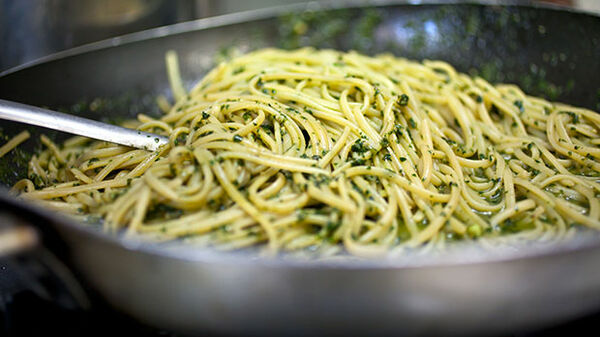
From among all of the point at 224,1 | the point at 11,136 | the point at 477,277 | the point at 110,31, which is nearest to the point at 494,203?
the point at 477,277

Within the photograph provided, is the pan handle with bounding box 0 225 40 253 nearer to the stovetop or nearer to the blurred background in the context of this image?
the stovetop

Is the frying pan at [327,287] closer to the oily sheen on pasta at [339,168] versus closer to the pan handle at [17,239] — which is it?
the pan handle at [17,239]

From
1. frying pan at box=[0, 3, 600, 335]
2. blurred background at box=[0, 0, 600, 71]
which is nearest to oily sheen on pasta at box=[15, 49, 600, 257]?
frying pan at box=[0, 3, 600, 335]

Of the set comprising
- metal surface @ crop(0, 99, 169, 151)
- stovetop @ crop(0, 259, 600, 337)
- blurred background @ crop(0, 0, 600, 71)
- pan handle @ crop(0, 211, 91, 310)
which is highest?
blurred background @ crop(0, 0, 600, 71)

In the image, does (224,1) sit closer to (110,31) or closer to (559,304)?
(110,31)

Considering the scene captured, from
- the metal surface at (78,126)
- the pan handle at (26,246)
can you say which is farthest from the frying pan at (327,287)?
the metal surface at (78,126)

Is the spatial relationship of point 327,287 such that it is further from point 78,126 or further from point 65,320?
point 78,126

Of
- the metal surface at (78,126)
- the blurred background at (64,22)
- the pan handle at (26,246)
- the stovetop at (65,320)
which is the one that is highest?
the blurred background at (64,22)

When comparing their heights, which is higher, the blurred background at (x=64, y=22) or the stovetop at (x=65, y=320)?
the blurred background at (x=64, y=22)
